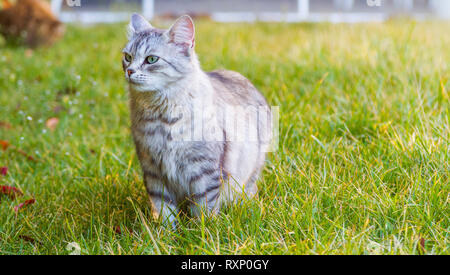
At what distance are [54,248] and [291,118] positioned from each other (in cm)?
153

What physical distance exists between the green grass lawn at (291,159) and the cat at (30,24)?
3.73 ft

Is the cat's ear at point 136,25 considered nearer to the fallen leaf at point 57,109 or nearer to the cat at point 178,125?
the cat at point 178,125

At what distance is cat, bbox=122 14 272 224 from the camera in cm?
212

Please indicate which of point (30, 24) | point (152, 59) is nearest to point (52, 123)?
point (152, 59)

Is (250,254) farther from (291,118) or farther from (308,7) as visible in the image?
(308,7)

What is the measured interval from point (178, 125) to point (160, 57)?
302mm

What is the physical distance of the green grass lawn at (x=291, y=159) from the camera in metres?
2.00

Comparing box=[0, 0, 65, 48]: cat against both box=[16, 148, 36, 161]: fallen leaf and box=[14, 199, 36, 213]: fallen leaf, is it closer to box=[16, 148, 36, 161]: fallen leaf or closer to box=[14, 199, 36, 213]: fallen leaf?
box=[16, 148, 36, 161]: fallen leaf

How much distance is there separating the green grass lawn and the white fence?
601mm

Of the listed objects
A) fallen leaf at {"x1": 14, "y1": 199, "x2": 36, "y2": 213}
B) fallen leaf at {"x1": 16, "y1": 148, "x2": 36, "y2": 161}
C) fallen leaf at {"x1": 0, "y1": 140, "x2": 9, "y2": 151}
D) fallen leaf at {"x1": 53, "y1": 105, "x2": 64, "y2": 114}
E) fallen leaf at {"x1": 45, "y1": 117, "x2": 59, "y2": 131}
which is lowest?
fallen leaf at {"x1": 14, "y1": 199, "x2": 36, "y2": 213}

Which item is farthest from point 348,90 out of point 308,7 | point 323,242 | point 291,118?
point 308,7

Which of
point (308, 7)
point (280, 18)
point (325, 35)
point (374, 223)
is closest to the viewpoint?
point (374, 223)

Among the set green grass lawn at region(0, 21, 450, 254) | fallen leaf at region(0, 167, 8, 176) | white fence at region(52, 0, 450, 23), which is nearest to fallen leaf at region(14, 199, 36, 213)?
green grass lawn at region(0, 21, 450, 254)

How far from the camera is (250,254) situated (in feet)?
6.11
